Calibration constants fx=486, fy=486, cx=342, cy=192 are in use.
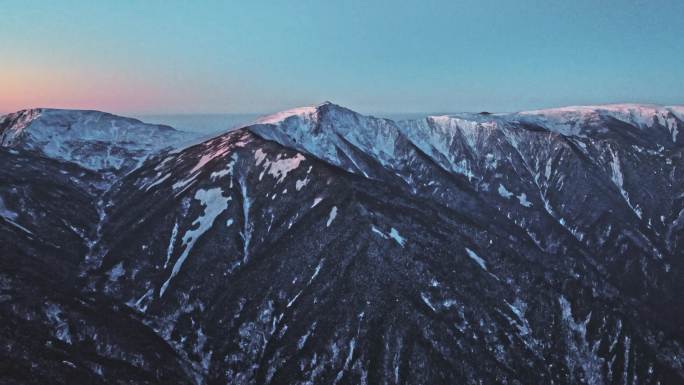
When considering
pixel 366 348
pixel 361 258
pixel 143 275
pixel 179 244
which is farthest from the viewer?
pixel 179 244

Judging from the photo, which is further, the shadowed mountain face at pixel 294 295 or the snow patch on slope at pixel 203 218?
the snow patch on slope at pixel 203 218

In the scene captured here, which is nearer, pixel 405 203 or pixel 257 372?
pixel 257 372

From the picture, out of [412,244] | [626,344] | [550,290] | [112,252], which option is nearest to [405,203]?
[412,244]

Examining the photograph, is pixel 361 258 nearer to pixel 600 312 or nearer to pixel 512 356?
pixel 512 356

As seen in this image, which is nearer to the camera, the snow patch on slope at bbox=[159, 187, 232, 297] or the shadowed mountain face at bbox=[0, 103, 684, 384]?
the shadowed mountain face at bbox=[0, 103, 684, 384]

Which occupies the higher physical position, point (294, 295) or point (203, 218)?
point (203, 218)

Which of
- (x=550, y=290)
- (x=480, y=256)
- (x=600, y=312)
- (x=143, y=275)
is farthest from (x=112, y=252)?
(x=600, y=312)

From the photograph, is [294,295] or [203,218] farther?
[203,218]

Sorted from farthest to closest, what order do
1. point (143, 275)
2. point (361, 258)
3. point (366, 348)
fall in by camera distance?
point (143, 275) → point (361, 258) → point (366, 348)

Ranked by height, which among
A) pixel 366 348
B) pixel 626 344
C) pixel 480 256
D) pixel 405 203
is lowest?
pixel 626 344

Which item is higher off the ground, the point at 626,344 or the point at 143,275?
the point at 143,275
